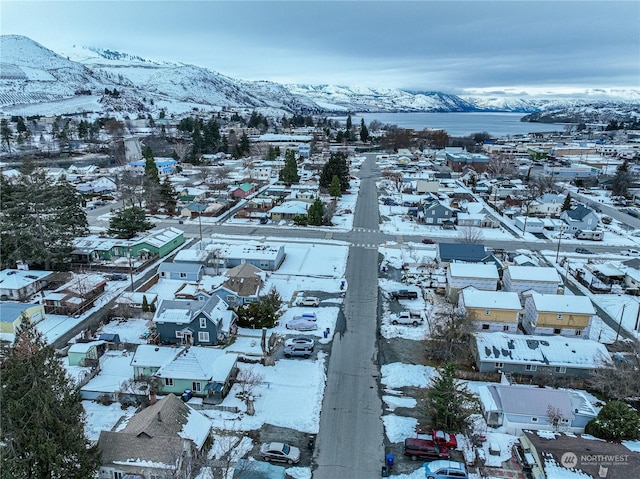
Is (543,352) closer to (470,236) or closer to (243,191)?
(470,236)

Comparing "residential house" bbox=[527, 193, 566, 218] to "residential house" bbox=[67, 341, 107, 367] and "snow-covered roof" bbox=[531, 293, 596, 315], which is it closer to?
"snow-covered roof" bbox=[531, 293, 596, 315]

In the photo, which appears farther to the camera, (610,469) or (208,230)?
(208,230)

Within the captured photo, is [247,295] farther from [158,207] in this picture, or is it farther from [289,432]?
[158,207]

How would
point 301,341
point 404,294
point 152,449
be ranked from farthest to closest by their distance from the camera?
point 404,294 → point 301,341 → point 152,449

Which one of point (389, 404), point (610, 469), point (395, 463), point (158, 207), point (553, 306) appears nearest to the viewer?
point (610, 469)

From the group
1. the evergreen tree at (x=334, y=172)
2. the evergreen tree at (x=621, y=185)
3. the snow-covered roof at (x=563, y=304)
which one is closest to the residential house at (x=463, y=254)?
the snow-covered roof at (x=563, y=304)

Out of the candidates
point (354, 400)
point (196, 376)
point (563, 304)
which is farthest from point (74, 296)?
point (563, 304)

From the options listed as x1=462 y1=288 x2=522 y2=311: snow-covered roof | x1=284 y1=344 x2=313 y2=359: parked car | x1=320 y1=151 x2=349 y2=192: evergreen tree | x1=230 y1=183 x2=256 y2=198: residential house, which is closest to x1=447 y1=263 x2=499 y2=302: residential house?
x1=462 y1=288 x2=522 y2=311: snow-covered roof

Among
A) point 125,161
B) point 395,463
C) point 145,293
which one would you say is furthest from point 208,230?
point 125,161
